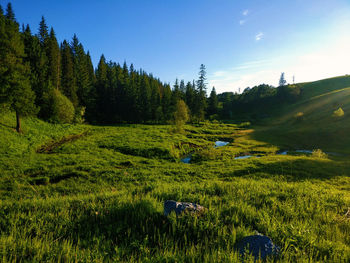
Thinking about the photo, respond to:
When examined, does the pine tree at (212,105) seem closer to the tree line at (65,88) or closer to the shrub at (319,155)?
the tree line at (65,88)

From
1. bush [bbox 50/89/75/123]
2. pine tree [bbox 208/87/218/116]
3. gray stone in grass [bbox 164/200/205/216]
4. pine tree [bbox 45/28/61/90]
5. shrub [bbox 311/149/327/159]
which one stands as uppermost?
pine tree [bbox 45/28/61/90]

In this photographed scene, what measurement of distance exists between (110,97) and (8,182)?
232ft

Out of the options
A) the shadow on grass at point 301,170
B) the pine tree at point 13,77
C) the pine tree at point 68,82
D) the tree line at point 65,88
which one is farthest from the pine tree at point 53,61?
the shadow on grass at point 301,170

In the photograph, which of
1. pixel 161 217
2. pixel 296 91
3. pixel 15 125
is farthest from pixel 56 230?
pixel 296 91

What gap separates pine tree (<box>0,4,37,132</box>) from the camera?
25.2 metres

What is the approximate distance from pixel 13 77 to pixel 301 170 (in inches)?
1787

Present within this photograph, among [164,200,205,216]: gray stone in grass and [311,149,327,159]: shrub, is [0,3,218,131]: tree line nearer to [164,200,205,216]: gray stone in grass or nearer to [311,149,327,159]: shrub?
[164,200,205,216]: gray stone in grass

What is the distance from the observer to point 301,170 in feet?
60.1

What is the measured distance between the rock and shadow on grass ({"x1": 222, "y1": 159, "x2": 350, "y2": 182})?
46.6 feet

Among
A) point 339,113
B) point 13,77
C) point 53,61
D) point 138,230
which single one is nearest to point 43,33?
point 53,61

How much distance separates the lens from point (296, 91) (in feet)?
348

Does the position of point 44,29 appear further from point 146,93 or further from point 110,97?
point 146,93

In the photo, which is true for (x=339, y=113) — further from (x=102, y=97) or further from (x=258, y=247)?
(x=102, y=97)

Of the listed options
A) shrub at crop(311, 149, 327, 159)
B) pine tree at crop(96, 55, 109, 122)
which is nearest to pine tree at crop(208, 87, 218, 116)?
pine tree at crop(96, 55, 109, 122)
